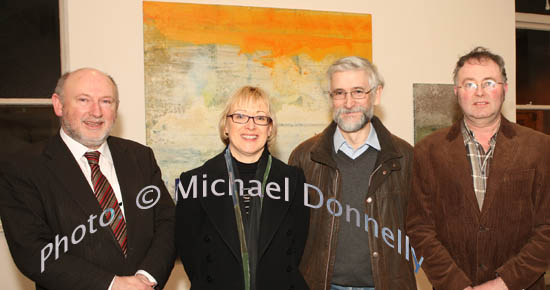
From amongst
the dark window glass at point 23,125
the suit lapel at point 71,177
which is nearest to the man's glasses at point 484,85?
the suit lapel at point 71,177

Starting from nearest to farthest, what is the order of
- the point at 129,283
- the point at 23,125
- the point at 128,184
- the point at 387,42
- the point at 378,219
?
the point at 129,283 < the point at 128,184 < the point at 378,219 < the point at 23,125 < the point at 387,42

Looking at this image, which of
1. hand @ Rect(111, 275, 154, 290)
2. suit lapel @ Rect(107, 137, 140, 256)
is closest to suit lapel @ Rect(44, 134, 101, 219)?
suit lapel @ Rect(107, 137, 140, 256)

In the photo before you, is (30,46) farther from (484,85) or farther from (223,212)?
(484,85)

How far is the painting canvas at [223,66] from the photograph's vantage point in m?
3.43

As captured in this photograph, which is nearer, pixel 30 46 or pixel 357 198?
pixel 357 198

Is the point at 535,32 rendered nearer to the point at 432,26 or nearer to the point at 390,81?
the point at 432,26

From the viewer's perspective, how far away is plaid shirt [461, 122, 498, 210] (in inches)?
84.7

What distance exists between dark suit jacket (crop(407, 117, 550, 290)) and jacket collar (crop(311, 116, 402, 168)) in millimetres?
263

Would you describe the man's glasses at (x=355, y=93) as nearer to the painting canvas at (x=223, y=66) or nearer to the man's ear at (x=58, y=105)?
the painting canvas at (x=223, y=66)

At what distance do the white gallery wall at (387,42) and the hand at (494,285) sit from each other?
2173 millimetres

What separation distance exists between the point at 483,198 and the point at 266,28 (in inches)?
94.1

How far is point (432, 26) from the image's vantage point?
4.25m

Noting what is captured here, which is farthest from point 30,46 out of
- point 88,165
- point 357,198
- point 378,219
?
point 378,219

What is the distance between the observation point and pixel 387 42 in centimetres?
408
